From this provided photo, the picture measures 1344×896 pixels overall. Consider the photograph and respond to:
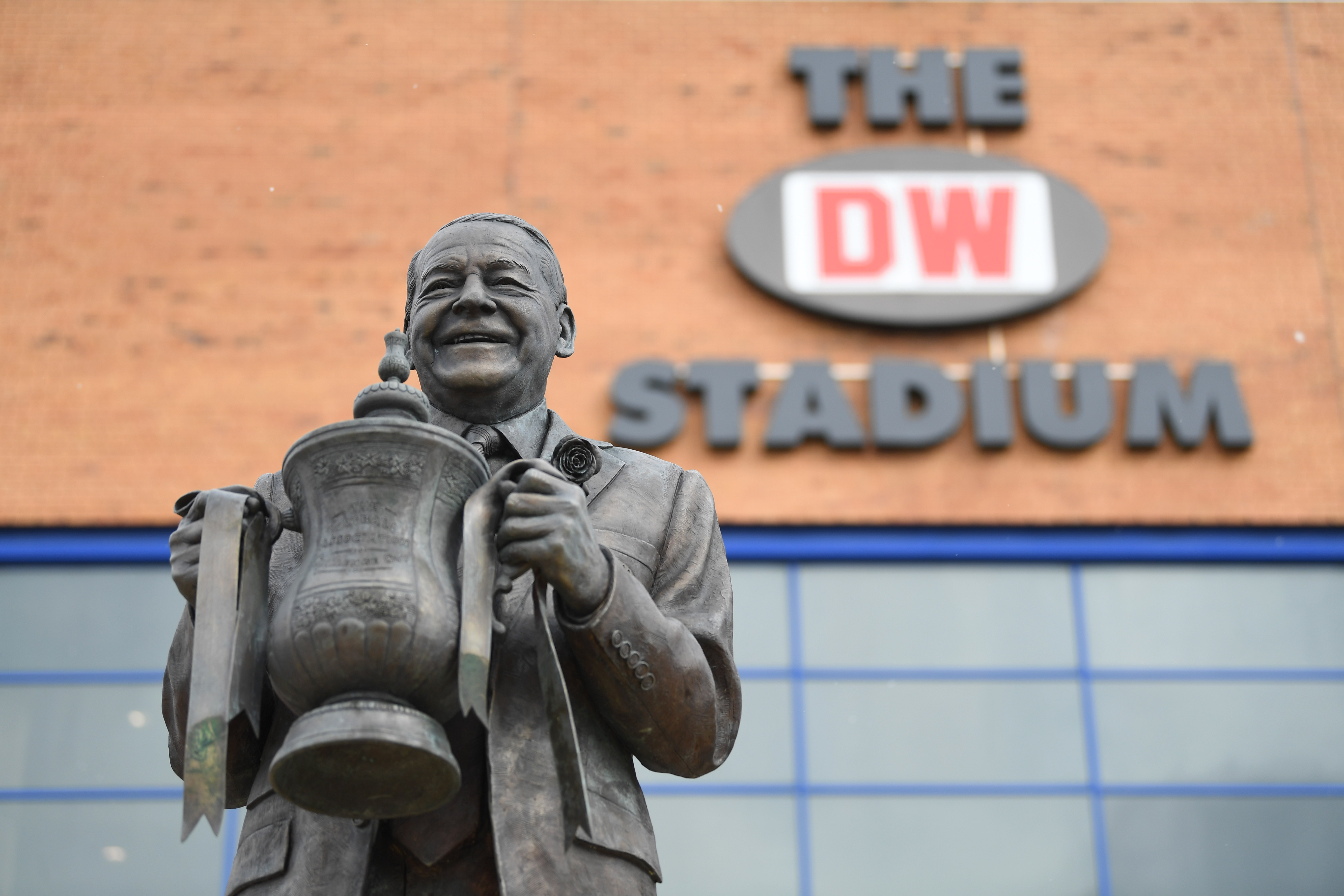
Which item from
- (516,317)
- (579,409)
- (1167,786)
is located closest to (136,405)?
(579,409)

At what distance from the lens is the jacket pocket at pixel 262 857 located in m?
3.12

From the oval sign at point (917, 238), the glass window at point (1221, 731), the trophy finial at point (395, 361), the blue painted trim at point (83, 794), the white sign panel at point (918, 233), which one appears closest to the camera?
the trophy finial at point (395, 361)

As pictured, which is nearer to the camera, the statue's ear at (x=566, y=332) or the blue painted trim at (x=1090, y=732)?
the statue's ear at (x=566, y=332)

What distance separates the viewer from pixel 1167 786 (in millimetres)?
14883

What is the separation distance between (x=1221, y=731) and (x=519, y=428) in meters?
12.7

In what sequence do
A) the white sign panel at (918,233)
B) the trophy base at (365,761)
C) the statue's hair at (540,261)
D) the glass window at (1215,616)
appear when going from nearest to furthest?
the trophy base at (365,761) < the statue's hair at (540,261) < the glass window at (1215,616) < the white sign panel at (918,233)

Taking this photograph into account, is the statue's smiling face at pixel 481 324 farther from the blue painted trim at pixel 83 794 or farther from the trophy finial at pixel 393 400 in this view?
the blue painted trim at pixel 83 794

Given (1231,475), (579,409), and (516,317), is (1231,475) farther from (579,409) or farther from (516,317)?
(516,317)

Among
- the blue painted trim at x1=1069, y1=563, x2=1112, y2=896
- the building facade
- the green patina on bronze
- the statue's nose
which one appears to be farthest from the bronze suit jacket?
the blue painted trim at x1=1069, y1=563, x2=1112, y2=896

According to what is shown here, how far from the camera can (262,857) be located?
315cm

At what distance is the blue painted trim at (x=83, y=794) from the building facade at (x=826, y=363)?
0.10ft

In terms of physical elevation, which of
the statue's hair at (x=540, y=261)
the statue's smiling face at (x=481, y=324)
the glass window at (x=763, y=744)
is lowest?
the statue's smiling face at (x=481, y=324)

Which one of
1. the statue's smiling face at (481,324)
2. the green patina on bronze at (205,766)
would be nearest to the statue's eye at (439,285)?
the statue's smiling face at (481,324)

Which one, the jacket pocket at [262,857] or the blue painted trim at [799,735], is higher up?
the blue painted trim at [799,735]
